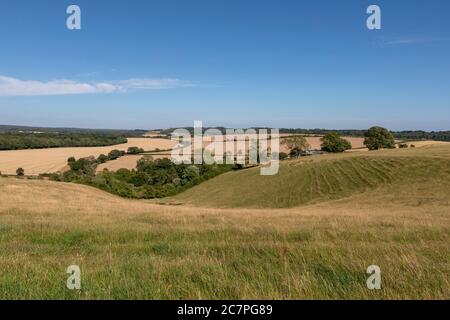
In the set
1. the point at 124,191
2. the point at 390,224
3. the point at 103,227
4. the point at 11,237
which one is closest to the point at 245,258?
the point at 103,227

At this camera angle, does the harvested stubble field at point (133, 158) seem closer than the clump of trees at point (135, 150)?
Yes

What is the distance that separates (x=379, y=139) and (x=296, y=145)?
25.6 metres

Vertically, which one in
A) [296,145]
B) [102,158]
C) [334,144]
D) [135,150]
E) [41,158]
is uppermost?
[334,144]

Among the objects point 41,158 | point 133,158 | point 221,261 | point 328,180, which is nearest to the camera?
point 221,261

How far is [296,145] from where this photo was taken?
12644cm

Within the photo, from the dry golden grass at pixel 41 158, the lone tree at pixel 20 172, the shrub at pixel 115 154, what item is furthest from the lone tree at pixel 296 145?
the lone tree at pixel 20 172

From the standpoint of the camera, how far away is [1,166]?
11144 centimetres

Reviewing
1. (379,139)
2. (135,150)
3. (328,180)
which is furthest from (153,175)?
(379,139)

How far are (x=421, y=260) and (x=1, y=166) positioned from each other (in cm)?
12444

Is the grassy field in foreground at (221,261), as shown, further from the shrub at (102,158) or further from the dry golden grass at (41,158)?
the shrub at (102,158)

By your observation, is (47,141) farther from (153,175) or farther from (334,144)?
(334,144)

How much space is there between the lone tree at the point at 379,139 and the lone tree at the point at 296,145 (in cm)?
1891

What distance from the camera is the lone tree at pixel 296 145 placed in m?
126
